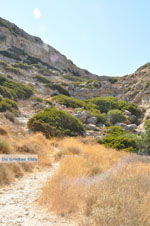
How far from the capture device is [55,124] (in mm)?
15469

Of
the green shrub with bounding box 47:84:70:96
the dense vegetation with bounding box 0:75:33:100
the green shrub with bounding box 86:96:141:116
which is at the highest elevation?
the green shrub with bounding box 47:84:70:96

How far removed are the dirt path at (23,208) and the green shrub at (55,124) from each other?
820cm

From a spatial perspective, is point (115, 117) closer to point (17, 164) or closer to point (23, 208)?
point (17, 164)

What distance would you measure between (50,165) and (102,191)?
4592 millimetres

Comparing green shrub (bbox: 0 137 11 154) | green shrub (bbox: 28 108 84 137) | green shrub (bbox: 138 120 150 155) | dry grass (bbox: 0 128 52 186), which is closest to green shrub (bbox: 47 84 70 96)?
green shrub (bbox: 28 108 84 137)

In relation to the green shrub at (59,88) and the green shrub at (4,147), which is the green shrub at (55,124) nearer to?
the green shrub at (4,147)

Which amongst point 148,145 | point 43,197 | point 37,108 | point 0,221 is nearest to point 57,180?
point 43,197

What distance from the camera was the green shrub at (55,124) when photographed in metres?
14.0

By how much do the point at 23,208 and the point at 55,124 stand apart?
1154 cm

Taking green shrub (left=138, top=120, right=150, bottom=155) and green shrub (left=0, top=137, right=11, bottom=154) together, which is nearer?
green shrub (left=0, top=137, right=11, bottom=154)

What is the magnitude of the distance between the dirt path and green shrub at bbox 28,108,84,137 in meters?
8.20

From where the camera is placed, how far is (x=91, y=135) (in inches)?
658

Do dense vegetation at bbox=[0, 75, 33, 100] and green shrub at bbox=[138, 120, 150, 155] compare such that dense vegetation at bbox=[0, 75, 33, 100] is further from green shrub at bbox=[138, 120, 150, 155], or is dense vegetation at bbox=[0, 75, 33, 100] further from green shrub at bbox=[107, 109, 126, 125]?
green shrub at bbox=[138, 120, 150, 155]

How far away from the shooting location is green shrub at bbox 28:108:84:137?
551 inches
